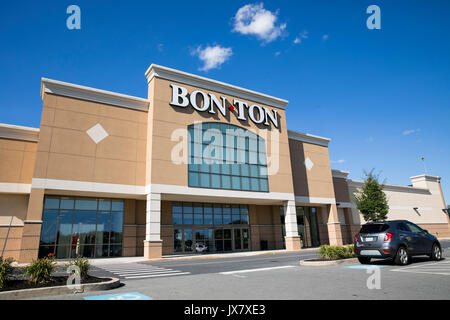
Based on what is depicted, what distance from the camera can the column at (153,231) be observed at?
21.9 m

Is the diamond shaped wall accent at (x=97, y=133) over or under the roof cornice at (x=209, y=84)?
under

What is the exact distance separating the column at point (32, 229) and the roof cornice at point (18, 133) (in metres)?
4.60

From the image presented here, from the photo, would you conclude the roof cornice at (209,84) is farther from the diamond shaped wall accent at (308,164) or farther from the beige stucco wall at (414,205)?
the beige stucco wall at (414,205)

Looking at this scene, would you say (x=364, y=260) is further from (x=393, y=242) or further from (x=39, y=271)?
(x=39, y=271)

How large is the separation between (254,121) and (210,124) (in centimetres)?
504

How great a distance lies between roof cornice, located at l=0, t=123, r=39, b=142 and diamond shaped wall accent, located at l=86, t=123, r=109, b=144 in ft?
12.6

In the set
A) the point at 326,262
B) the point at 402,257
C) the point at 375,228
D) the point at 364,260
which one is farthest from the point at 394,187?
the point at 326,262

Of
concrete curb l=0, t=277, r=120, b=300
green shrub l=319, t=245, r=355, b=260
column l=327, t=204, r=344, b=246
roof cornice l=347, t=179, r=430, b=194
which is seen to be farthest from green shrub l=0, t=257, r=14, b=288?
roof cornice l=347, t=179, r=430, b=194

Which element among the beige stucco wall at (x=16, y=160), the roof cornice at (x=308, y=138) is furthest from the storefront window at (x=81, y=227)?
the roof cornice at (x=308, y=138)

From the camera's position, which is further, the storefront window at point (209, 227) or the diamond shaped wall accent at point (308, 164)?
the diamond shaped wall accent at point (308, 164)

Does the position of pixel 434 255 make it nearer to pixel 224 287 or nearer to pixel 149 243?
pixel 224 287

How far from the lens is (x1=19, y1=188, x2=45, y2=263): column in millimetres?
19359

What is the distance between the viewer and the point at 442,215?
52.1 metres
